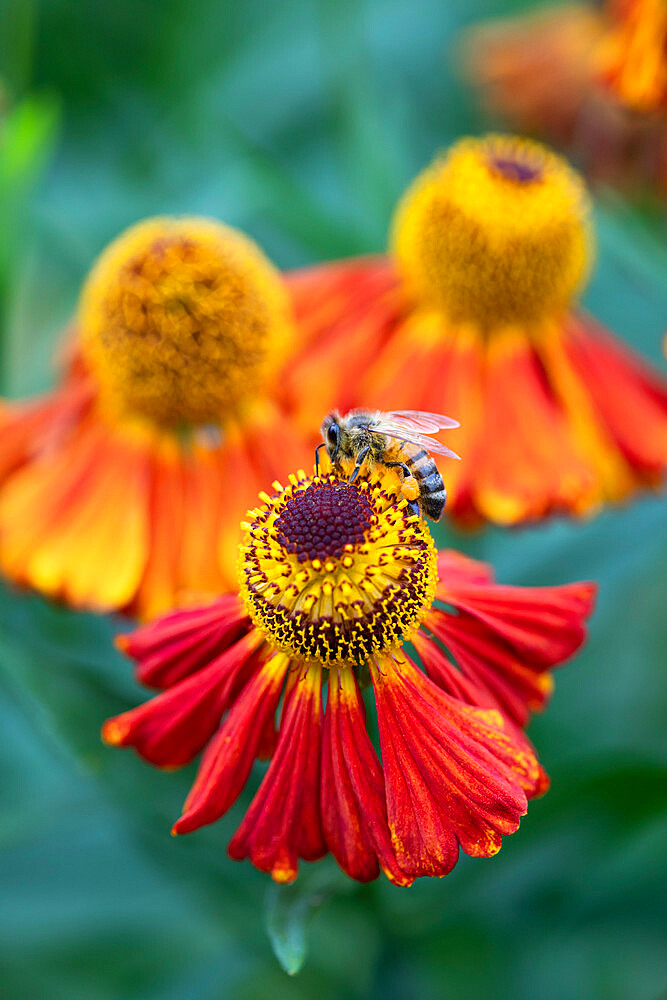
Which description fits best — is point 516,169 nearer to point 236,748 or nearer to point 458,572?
point 458,572

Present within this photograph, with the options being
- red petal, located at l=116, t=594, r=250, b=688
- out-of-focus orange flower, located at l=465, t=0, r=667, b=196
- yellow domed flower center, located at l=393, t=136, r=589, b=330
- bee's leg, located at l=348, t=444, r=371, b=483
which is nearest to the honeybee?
bee's leg, located at l=348, t=444, r=371, b=483

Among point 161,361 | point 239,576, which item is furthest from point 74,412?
point 239,576

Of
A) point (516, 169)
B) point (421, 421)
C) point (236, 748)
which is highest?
point (516, 169)

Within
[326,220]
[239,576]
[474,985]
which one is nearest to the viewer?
[239,576]

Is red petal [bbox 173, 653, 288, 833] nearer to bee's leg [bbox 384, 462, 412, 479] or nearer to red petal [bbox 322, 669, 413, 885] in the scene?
red petal [bbox 322, 669, 413, 885]

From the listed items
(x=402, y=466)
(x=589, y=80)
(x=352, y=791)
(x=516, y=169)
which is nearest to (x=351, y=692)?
(x=352, y=791)

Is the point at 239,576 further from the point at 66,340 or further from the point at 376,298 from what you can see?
the point at 66,340

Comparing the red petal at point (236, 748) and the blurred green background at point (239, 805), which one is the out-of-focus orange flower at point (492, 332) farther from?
the red petal at point (236, 748)
